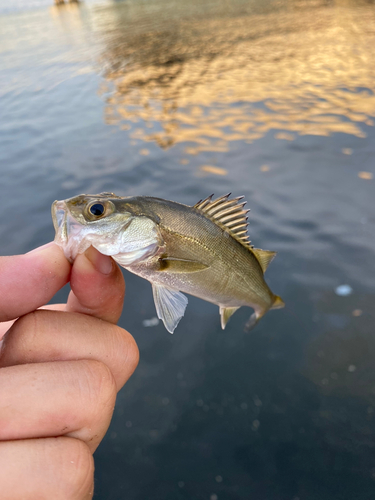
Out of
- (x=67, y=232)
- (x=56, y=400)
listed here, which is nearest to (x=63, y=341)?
(x=56, y=400)

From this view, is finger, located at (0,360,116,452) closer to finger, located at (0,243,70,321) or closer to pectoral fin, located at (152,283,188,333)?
finger, located at (0,243,70,321)

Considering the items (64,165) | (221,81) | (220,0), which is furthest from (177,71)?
(220,0)

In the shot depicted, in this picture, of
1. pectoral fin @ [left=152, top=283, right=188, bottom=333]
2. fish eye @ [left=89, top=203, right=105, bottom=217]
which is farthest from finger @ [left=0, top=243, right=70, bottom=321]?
pectoral fin @ [left=152, top=283, right=188, bottom=333]

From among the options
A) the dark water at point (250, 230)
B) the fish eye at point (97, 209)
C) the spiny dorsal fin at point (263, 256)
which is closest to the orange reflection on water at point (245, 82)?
the dark water at point (250, 230)

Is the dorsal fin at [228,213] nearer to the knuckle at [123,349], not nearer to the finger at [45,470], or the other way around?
the knuckle at [123,349]

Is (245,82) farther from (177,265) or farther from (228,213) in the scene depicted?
(177,265)
